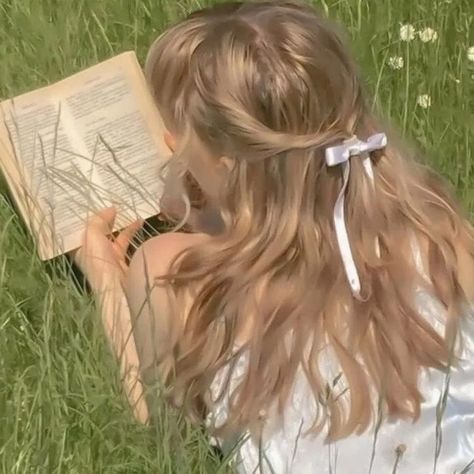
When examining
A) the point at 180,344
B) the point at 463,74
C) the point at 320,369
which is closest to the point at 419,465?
the point at 320,369

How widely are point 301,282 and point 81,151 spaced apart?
505 mm

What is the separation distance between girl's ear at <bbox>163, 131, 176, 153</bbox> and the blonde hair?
0.16m

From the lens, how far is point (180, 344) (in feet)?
6.12

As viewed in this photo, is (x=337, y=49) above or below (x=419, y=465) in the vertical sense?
above

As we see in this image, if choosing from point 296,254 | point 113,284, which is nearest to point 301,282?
point 296,254

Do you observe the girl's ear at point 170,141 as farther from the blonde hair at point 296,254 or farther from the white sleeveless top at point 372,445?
→ the white sleeveless top at point 372,445

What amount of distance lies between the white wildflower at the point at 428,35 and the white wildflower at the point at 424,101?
0.51 feet

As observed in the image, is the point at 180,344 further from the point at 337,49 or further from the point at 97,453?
the point at 337,49

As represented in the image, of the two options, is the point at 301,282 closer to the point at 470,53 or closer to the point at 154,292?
the point at 154,292

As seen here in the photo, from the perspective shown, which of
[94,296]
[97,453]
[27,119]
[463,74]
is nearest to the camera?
[97,453]

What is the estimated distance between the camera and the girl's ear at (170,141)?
6.67ft

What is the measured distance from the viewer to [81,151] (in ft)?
7.13

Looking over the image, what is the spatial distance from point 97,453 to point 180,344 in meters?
0.19

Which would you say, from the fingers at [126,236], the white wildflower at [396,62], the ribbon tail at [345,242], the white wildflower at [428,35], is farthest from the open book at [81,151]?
the white wildflower at [428,35]
